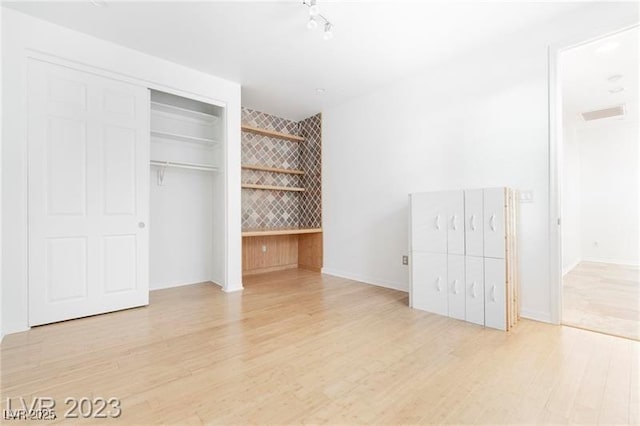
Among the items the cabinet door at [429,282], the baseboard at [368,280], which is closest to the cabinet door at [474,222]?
the cabinet door at [429,282]

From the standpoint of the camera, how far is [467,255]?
2605mm

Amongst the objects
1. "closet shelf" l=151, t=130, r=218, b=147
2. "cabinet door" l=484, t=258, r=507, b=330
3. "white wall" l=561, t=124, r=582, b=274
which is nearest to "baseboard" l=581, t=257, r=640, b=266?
"white wall" l=561, t=124, r=582, b=274

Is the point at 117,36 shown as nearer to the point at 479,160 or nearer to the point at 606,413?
the point at 479,160

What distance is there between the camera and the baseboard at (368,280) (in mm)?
3707

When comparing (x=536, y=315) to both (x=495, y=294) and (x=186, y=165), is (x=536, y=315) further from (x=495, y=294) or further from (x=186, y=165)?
(x=186, y=165)

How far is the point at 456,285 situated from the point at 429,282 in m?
0.26

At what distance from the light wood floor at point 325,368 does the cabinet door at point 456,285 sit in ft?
0.37

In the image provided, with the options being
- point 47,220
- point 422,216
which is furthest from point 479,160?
point 47,220

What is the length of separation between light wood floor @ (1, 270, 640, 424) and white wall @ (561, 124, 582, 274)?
10.4 feet

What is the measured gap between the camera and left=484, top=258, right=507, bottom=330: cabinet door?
239 cm

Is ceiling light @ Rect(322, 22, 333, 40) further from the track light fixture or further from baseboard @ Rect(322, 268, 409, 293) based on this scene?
baseboard @ Rect(322, 268, 409, 293)

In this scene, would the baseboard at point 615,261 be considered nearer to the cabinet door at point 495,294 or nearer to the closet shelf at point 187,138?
the cabinet door at point 495,294

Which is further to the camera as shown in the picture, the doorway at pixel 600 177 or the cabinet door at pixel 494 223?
the doorway at pixel 600 177

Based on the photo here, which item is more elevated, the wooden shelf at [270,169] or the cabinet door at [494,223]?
the wooden shelf at [270,169]
